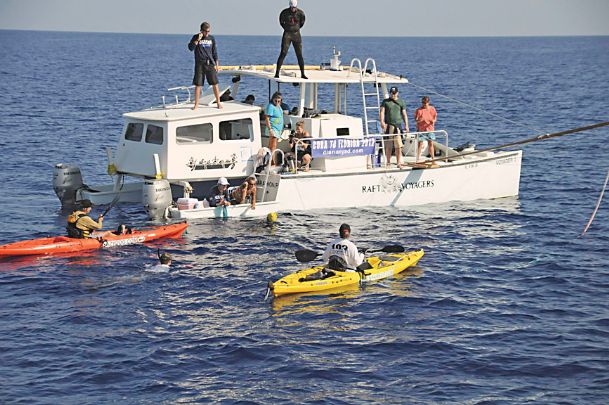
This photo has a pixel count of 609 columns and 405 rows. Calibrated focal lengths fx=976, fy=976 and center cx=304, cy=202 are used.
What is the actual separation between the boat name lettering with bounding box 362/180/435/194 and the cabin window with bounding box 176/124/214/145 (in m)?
4.64

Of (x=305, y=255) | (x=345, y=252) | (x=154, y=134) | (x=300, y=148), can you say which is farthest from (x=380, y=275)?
(x=154, y=134)

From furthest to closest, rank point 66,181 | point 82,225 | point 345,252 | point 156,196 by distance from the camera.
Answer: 1. point 66,181
2. point 156,196
3. point 82,225
4. point 345,252

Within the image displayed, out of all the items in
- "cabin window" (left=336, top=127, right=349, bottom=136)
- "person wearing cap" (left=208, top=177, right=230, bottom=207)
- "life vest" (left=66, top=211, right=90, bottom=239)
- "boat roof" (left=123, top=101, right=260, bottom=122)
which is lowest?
"life vest" (left=66, top=211, right=90, bottom=239)

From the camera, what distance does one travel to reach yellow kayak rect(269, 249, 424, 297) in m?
20.5

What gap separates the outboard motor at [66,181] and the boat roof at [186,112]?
7.64 feet

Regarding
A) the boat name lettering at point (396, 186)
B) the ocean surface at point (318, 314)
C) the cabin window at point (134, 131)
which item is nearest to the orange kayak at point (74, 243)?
the ocean surface at point (318, 314)

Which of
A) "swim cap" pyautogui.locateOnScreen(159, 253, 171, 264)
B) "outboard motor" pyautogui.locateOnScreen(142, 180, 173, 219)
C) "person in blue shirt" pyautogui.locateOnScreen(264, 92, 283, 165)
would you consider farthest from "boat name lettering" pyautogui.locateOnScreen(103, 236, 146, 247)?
"person in blue shirt" pyautogui.locateOnScreen(264, 92, 283, 165)

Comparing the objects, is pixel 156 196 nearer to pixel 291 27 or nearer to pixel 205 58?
pixel 205 58

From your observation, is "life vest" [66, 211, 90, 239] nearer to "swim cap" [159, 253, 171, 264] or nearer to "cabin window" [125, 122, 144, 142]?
"swim cap" [159, 253, 171, 264]

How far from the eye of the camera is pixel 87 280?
21.7m

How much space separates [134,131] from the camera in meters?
26.8

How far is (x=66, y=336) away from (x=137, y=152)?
8964 mm

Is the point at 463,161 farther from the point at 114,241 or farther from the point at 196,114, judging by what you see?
the point at 114,241

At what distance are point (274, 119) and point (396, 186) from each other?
4066 mm
